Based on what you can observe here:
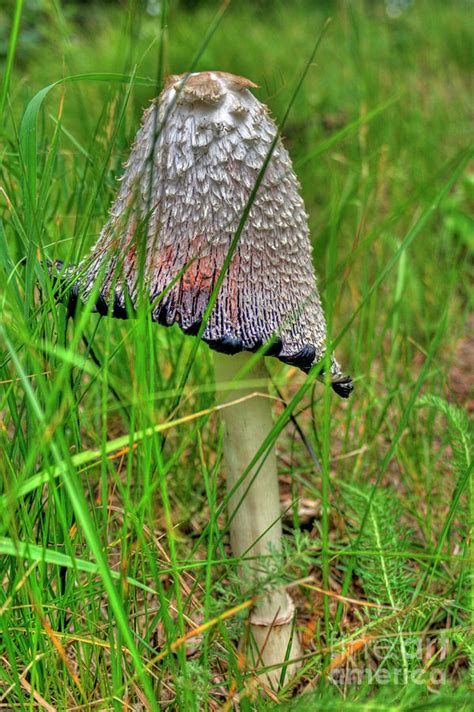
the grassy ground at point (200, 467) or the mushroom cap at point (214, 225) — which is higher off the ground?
the mushroom cap at point (214, 225)

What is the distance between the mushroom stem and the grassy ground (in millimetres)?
62

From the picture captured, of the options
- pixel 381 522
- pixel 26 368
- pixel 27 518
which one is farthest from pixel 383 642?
pixel 26 368

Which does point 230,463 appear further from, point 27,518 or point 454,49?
point 454,49

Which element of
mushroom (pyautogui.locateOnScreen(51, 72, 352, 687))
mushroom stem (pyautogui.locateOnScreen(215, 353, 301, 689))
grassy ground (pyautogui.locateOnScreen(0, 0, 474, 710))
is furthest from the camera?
mushroom stem (pyautogui.locateOnScreen(215, 353, 301, 689))

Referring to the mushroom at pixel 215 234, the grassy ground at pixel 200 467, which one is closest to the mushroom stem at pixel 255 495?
the grassy ground at pixel 200 467

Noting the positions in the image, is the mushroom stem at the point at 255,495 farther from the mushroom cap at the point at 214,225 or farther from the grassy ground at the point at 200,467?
the mushroom cap at the point at 214,225

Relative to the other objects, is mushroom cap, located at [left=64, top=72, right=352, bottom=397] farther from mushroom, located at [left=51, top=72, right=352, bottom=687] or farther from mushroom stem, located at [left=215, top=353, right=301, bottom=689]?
mushroom stem, located at [left=215, top=353, right=301, bottom=689]

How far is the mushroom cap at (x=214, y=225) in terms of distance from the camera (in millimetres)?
1066

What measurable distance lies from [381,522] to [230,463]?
33 cm

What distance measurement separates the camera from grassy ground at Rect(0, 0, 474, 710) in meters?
0.96

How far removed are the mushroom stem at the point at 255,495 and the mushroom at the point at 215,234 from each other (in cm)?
19

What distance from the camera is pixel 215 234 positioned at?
1090 mm

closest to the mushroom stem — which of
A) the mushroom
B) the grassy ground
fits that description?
the grassy ground

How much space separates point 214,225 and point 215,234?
0.01 m
